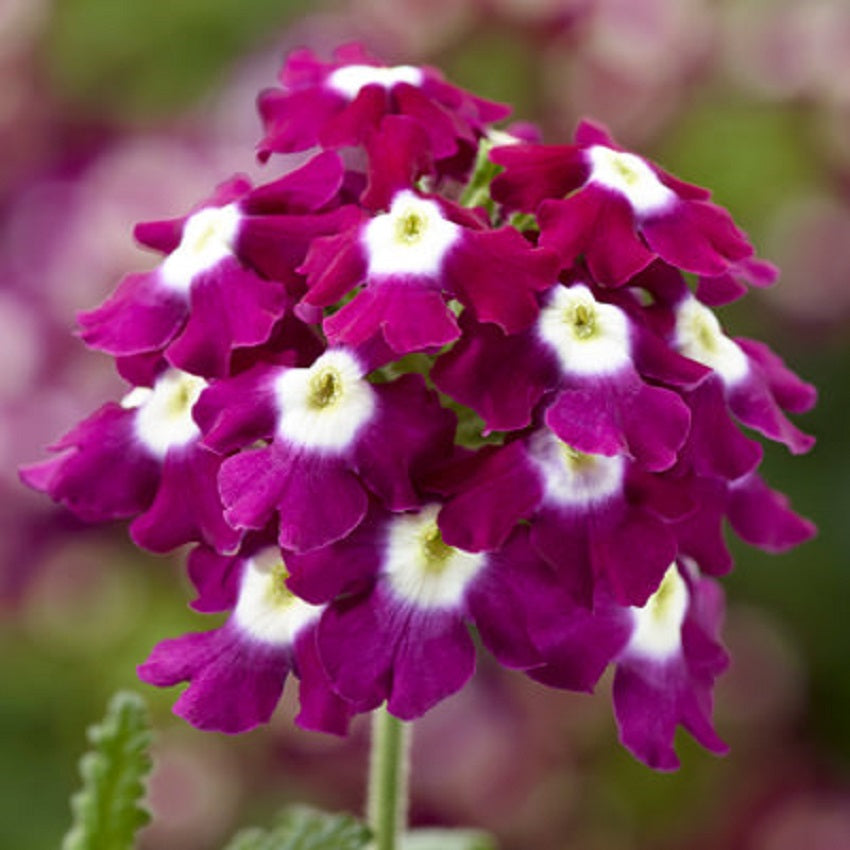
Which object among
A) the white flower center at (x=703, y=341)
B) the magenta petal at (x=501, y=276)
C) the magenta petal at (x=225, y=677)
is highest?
the magenta petal at (x=501, y=276)

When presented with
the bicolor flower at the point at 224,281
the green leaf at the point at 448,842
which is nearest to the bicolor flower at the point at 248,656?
the bicolor flower at the point at 224,281

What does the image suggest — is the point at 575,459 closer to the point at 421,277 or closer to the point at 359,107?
the point at 421,277

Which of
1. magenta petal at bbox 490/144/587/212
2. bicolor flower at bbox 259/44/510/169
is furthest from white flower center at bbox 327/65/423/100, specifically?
magenta petal at bbox 490/144/587/212

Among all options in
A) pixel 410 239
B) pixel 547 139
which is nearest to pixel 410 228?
pixel 410 239

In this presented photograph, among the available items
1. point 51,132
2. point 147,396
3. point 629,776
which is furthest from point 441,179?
point 51,132

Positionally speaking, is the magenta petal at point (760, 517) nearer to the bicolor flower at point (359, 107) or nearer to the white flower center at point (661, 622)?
the white flower center at point (661, 622)

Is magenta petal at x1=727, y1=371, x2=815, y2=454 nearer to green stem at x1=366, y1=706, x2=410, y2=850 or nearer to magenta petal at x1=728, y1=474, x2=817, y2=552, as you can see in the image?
magenta petal at x1=728, y1=474, x2=817, y2=552

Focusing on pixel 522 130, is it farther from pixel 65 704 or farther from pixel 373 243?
pixel 65 704
